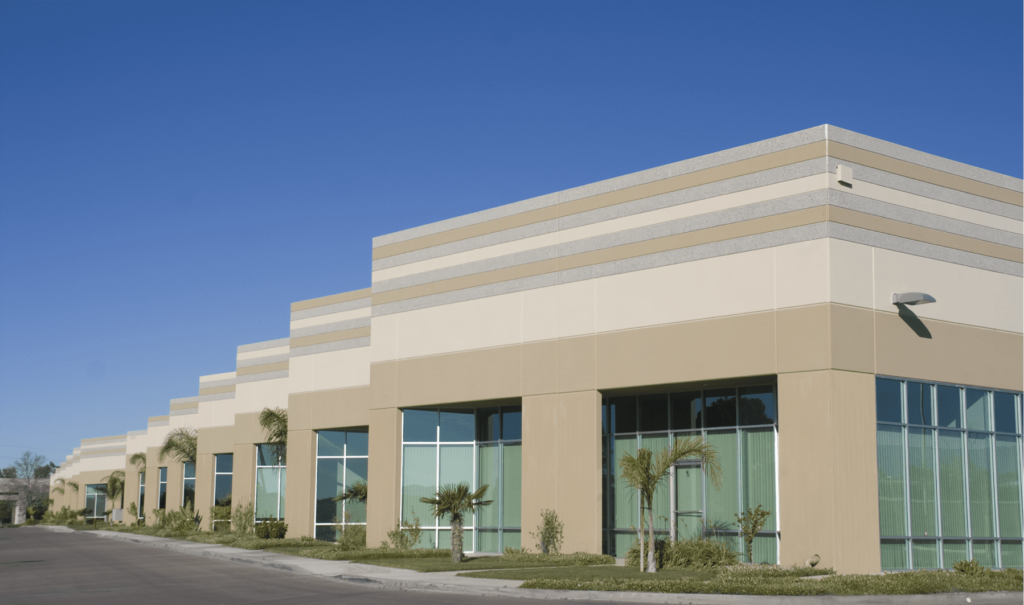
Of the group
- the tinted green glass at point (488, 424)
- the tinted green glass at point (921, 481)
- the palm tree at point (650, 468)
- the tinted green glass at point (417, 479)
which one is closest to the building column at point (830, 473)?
the tinted green glass at point (921, 481)

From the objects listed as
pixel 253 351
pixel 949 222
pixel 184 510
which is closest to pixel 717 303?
pixel 949 222

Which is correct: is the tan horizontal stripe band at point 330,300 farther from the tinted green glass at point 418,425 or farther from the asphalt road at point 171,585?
the asphalt road at point 171,585

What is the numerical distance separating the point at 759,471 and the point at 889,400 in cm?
367

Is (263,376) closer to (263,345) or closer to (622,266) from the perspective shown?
(263,345)

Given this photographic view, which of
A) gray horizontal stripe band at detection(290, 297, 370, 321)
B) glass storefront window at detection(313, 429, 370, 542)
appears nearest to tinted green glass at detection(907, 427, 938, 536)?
gray horizontal stripe band at detection(290, 297, 370, 321)

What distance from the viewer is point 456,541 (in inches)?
1059

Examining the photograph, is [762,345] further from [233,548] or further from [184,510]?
[184,510]

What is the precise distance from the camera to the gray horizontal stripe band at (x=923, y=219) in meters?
23.5

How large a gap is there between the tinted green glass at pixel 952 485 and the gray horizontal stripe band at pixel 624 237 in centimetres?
716

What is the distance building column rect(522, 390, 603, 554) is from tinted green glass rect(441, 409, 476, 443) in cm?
417

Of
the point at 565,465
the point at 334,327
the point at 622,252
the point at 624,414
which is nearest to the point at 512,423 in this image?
the point at 565,465

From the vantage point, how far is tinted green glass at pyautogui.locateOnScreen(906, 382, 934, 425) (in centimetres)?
2422

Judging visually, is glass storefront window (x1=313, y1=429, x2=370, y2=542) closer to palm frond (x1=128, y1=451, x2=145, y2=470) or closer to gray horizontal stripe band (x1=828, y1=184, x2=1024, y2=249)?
gray horizontal stripe band (x1=828, y1=184, x2=1024, y2=249)

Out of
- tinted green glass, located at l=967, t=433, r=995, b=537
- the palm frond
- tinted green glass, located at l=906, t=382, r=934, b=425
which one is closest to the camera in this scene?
tinted green glass, located at l=906, t=382, r=934, b=425
